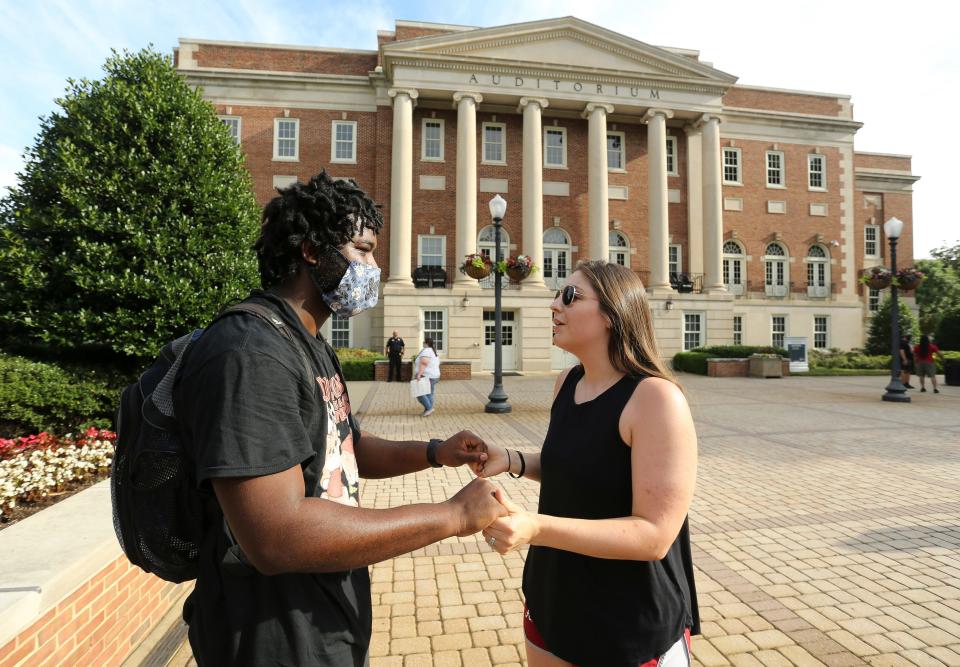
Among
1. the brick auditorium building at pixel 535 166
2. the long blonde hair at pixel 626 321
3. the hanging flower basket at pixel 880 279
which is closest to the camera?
the long blonde hair at pixel 626 321

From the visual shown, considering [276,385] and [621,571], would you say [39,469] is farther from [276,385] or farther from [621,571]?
[621,571]

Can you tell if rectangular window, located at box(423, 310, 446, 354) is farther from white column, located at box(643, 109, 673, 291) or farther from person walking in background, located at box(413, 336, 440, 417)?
person walking in background, located at box(413, 336, 440, 417)

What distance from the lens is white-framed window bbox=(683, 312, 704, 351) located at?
27969mm

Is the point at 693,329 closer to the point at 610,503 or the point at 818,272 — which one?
the point at 818,272

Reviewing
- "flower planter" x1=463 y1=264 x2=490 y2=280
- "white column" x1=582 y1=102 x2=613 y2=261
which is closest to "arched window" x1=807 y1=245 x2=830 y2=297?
"white column" x1=582 y1=102 x2=613 y2=261

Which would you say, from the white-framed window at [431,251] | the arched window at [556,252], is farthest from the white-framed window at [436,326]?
the arched window at [556,252]

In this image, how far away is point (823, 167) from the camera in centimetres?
3231

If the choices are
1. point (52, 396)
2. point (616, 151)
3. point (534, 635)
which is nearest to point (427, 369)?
point (52, 396)

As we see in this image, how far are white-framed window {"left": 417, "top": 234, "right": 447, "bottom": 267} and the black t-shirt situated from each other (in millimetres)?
25979

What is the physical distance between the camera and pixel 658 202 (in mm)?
27359

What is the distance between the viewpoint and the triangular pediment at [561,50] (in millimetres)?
25703

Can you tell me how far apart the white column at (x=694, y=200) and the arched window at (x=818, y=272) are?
316 inches

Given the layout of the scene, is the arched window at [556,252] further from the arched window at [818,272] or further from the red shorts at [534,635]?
the red shorts at [534,635]

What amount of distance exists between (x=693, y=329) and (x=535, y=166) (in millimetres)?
11945
